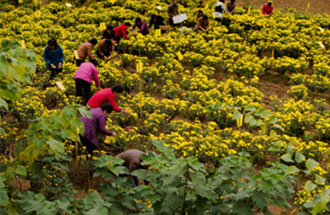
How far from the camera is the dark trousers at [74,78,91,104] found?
788cm

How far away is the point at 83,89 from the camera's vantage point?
8.08m

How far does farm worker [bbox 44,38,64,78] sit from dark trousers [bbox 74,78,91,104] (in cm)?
130

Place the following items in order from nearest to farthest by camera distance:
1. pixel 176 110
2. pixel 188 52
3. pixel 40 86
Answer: pixel 176 110 → pixel 40 86 → pixel 188 52

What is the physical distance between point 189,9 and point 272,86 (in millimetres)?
5533

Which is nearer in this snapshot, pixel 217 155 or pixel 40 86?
pixel 217 155

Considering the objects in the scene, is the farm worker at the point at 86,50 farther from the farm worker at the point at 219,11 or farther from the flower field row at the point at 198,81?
the farm worker at the point at 219,11

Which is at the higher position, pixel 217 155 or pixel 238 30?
pixel 238 30

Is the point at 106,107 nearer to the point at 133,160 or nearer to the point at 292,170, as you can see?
the point at 133,160

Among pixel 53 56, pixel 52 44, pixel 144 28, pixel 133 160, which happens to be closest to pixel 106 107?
pixel 133 160

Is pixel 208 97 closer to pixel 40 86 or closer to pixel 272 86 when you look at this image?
pixel 272 86

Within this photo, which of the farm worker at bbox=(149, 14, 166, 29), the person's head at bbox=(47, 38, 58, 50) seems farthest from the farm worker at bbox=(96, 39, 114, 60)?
the farm worker at bbox=(149, 14, 166, 29)

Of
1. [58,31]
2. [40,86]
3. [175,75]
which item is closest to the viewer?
[40,86]

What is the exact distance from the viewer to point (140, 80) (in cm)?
955

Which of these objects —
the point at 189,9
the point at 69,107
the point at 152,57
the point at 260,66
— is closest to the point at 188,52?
the point at 152,57
